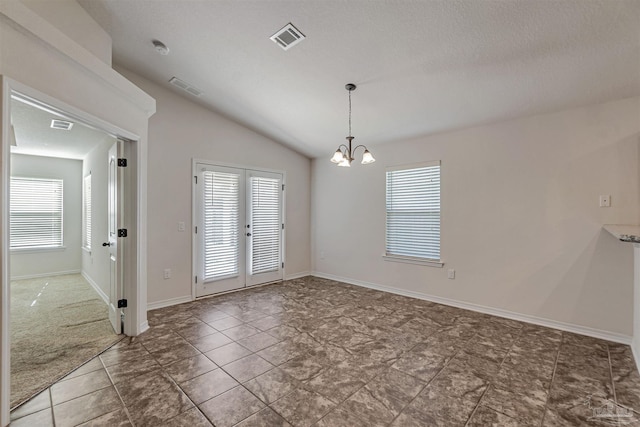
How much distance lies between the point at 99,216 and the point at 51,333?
2.11 meters

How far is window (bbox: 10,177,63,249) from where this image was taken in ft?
18.9

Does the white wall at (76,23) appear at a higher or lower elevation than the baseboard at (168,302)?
higher

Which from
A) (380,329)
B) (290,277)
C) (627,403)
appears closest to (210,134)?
(290,277)

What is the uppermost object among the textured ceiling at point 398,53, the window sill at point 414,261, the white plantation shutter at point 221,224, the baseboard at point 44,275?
the textured ceiling at point 398,53

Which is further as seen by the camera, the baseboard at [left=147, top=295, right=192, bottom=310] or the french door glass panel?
the french door glass panel

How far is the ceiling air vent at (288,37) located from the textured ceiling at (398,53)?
63 mm

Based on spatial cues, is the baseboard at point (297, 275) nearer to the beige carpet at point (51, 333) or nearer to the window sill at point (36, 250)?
the beige carpet at point (51, 333)

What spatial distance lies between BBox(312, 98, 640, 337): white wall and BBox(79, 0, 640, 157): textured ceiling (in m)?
0.28

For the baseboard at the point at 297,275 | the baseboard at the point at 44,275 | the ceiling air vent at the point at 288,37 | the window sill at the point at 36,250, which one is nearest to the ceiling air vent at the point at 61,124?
the ceiling air vent at the point at 288,37

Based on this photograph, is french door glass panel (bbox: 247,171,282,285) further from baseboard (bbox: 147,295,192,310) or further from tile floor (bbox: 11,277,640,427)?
tile floor (bbox: 11,277,640,427)

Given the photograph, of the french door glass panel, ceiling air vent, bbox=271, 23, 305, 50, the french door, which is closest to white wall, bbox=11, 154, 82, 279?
the french door

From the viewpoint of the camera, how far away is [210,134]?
15.0 ft

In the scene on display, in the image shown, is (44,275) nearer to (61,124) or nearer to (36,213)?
(36,213)

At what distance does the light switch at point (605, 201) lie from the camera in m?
3.05
